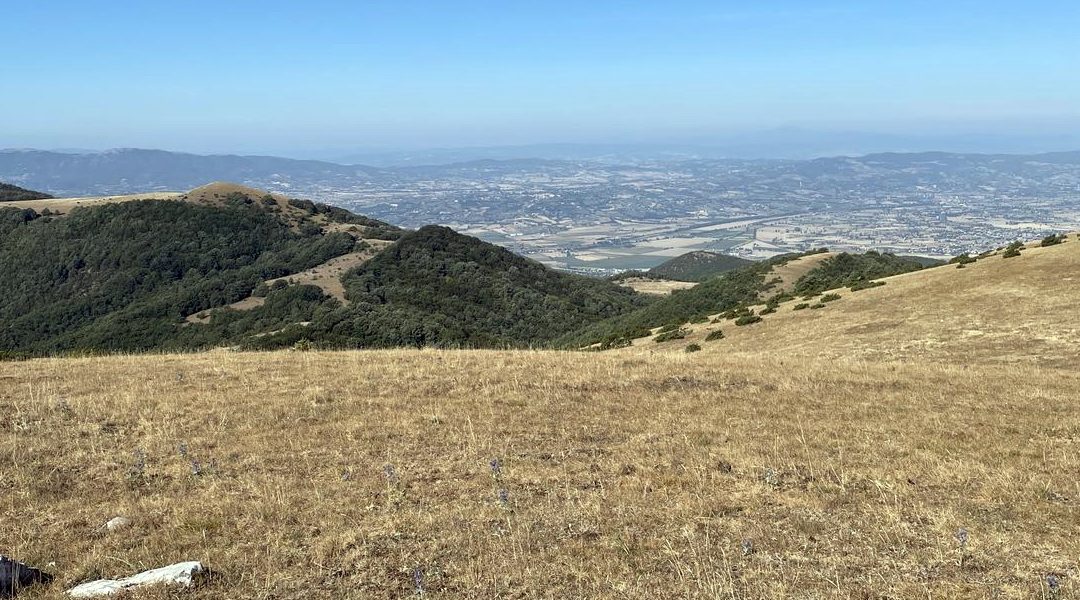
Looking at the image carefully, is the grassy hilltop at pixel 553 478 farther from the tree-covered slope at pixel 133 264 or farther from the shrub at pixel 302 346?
the tree-covered slope at pixel 133 264

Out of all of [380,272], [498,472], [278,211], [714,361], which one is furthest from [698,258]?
[498,472]

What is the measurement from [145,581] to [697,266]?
556 feet

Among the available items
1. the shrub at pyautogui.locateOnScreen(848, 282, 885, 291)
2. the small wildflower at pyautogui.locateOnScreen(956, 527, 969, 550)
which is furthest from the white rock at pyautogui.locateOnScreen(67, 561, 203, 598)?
the shrub at pyautogui.locateOnScreen(848, 282, 885, 291)

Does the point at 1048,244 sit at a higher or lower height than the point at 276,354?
higher

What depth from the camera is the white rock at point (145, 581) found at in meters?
5.89

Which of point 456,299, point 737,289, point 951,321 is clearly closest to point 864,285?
point 951,321

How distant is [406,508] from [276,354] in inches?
631

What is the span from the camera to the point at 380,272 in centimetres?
11738

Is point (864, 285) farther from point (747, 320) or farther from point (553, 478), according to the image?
point (553, 478)

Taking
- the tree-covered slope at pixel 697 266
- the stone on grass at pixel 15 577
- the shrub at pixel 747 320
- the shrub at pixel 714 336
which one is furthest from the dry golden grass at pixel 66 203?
the stone on grass at pixel 15 577

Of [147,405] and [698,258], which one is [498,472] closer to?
[147,405]

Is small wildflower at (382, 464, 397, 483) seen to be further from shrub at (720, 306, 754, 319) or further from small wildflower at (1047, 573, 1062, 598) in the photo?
shrub at (720, 306, 754, 319)

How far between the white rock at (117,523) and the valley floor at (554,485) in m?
0.14

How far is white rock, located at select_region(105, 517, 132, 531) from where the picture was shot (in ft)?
24.9
